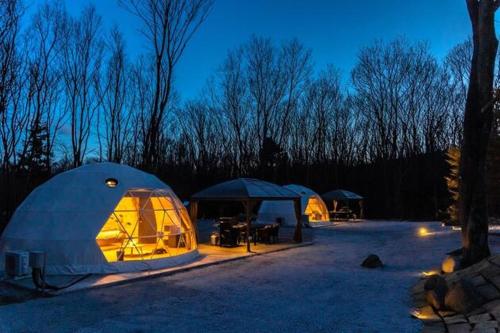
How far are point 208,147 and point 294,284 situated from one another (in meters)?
31.1

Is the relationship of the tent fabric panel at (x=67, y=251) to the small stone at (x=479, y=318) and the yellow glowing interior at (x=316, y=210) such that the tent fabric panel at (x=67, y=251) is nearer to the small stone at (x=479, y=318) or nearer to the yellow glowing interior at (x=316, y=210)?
the small stone at (x=479, y=318)

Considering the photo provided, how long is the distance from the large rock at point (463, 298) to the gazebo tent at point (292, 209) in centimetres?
1728

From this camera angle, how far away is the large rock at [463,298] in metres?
6.39

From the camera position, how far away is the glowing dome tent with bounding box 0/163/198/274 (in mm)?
10039

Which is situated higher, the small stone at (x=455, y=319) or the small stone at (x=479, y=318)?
the small stone at (x=479, y=318)

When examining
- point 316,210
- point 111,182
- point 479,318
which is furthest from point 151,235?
point 316,210

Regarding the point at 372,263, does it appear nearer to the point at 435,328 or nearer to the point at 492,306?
the point at 492,306

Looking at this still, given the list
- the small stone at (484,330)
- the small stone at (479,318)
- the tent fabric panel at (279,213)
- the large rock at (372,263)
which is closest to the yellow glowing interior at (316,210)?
the tent fabric panel at (279,213)

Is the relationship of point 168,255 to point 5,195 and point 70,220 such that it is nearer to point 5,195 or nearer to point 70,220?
point 70,220

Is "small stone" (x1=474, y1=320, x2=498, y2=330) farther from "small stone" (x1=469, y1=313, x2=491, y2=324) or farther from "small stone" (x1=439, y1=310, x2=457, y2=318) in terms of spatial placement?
"small stone" (x1=439, y1=310, x2=457, y2=318)

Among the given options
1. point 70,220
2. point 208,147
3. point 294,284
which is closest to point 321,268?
point 294,284

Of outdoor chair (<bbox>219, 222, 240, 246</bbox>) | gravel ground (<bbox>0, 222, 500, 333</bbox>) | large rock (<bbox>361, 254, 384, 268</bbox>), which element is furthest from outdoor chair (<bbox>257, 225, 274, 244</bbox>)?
large rock (<bbox>361, 254, 384, 268</bbox>)

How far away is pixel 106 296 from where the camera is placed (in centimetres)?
800

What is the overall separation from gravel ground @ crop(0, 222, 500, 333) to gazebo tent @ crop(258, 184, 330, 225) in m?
13.1
